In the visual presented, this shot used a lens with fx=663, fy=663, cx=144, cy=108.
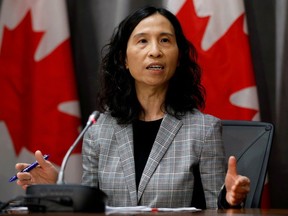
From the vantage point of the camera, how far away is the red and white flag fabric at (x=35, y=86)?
316 cm

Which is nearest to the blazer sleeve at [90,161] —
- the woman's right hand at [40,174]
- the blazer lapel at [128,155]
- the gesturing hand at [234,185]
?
the blazer lapel at [128,155]

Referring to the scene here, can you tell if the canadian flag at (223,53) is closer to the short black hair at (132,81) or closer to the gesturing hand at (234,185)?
the short black hair at (132,81)

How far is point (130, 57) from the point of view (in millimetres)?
2486

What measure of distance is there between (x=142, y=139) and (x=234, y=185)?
545 millimetres

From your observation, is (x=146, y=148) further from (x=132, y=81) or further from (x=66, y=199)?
(x=66, y=199)

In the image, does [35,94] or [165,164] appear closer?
[165,164]

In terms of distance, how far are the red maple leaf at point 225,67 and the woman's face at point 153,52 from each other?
57cm

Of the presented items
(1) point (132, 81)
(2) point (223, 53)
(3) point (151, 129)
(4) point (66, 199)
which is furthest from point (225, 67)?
(4) point (66, 199)

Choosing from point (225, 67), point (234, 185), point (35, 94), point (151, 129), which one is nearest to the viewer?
point (234, 185)

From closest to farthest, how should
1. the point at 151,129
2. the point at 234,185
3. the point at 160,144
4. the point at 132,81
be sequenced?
the point at 234,185 < the point at 160,144 < the point at 151,129 < the point at 132,81

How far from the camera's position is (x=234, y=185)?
6.43 ft

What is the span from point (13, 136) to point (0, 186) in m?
0.26

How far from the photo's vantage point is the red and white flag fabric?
3158mm

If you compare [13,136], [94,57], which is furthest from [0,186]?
[94,57]
